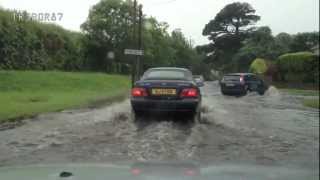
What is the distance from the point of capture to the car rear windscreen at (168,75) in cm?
1212

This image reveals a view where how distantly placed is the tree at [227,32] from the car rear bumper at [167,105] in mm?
29630

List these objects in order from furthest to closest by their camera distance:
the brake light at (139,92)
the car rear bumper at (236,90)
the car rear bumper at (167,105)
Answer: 1. the car rear bumper at (236,90)
2. the brake light at (139,92)
3. the car rear bumper at (167,105)

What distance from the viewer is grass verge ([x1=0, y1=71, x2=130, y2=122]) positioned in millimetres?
16016

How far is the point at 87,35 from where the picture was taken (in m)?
48.8

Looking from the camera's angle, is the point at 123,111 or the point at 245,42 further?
the point at 245,42

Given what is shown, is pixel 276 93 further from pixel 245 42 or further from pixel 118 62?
pixel 245 42

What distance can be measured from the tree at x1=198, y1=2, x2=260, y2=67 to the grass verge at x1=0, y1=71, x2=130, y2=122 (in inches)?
464

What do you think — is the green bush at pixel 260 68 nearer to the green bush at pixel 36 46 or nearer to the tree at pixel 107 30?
the tree at pixel 107 30

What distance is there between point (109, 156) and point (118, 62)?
43169 mm

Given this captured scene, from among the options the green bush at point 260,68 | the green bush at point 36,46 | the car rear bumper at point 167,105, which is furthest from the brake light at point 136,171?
the green bush at point 260,68

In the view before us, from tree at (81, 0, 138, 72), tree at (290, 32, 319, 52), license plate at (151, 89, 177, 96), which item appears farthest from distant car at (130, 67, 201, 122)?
tree at (81, 0, 138, 72)

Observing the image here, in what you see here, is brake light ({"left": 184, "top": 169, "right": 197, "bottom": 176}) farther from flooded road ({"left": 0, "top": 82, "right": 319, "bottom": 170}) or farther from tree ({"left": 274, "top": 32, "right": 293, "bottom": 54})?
tree ({"left": 274, "top": 32, "right": 293, "bottom": 54})

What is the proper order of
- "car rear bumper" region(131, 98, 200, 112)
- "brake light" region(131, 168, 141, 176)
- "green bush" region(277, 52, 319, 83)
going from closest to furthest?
1. "brake light" region(131, 168, 141, 176)
2. "car rear bumper" region(131, 98, 200, 112)
3. "green bush" region(277, 52, 319, 83)

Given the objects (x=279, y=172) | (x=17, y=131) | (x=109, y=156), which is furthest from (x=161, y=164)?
(x=17, y=131)
